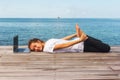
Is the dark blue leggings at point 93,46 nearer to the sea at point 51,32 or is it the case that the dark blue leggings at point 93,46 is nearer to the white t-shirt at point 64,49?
the white t-shirt at point 64,49

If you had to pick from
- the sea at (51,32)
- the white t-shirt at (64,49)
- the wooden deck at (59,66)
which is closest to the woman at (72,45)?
the white t-shirt at (64,49)

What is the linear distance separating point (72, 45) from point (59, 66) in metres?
1.66

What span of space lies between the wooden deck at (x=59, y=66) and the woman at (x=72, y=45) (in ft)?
0.82

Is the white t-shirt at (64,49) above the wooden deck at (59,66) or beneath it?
above

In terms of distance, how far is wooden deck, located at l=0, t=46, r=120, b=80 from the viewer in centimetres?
619

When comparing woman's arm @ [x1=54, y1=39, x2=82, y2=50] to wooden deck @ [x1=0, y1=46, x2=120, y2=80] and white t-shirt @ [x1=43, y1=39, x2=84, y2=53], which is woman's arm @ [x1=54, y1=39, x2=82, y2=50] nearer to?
white t-shirt @ [x1=43, y1=39, x2=84, y2=53]

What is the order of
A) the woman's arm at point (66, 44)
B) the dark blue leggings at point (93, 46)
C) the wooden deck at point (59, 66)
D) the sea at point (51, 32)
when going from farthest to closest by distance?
the sea at point (51, 32) → the dark blue leggings at point (93, 46) → the woman's arm at point (66, 44) → the wooden deck at point (59, 66)

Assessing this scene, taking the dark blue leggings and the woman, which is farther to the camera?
the dark blue leggings

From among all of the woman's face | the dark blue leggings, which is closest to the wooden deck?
the dark blue leggings

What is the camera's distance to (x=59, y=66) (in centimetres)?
704

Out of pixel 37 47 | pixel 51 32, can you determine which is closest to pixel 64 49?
pixel 37 47

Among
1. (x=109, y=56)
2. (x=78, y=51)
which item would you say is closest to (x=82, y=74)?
(x=109, y=56)

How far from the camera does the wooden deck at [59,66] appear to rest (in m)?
6.19

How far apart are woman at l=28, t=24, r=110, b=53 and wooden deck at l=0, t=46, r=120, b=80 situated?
0.82 ft
